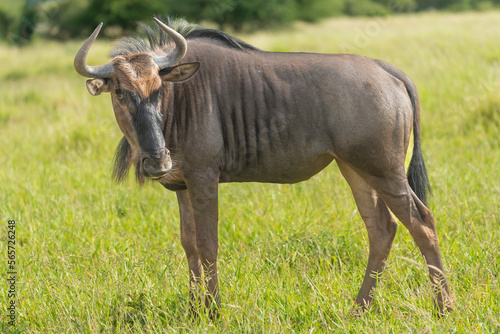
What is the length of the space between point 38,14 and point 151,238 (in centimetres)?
2360

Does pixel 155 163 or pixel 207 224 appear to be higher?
pixel 155 163

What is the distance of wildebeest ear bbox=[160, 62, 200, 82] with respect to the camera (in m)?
3.31

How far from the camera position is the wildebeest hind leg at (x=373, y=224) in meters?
3.88

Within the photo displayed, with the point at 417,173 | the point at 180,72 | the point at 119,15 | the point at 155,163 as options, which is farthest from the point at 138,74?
the point at 119,15

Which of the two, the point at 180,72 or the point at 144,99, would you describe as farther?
the point at 180,72

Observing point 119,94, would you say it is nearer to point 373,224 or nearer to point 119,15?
point 373,224

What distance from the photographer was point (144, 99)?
10.4 feet

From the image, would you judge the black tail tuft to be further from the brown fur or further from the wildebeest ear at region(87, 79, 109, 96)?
the wildebeest ear at region(87, 79, 109, 96)

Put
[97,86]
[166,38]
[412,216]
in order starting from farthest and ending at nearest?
[166,38] → [412,216] → [97,86]

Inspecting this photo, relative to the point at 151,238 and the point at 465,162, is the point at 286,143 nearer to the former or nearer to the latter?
the point at 151,238

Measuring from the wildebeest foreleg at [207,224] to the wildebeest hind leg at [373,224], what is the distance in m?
1.00

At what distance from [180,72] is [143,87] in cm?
29

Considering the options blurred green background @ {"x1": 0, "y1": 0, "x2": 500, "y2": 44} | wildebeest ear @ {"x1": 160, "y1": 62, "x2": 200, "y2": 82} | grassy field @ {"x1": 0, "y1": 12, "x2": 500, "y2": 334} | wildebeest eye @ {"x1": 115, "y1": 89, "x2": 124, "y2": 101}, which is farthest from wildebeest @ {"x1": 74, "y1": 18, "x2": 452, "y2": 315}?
blurred green background @ {"x1": 0, "y1": 0, "x2": 500, "y2": 44}


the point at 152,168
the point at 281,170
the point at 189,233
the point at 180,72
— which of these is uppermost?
the point at 180,72
